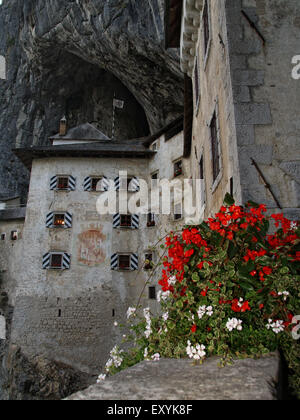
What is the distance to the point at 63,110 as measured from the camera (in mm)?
32719

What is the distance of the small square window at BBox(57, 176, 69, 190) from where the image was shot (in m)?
21.7

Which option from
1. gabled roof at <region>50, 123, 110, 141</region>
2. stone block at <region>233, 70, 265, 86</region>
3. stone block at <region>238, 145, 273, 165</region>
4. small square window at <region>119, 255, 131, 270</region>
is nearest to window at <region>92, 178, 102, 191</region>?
small square window at <region>119, 255, 131, 270</region>

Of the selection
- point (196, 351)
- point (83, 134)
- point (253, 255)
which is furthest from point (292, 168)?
point (83, 134)

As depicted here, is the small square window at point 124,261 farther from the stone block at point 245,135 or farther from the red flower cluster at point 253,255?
the red flower cluster at point 253,255

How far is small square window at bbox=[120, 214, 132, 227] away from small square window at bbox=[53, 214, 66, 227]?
3.36 m

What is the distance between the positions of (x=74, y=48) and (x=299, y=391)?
30015 mm

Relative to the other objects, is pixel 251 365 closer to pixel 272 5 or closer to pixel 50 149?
pixel 272 5

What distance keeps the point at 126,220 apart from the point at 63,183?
4.50 metres

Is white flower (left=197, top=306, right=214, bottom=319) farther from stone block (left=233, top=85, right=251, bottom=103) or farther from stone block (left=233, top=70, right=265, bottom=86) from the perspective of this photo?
stone block (left=233, top=70, right=265, bottom=86)

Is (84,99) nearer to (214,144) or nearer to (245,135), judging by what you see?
(214,144)

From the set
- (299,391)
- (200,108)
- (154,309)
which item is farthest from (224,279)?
(154,309)

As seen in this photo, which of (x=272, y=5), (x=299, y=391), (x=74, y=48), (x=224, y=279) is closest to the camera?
(x=299, y=391)

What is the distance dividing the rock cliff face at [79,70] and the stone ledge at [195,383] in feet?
66.3

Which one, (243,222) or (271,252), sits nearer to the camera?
(271,252)
